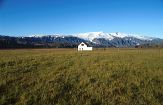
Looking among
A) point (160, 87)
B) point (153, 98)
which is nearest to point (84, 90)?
point (153, 98)

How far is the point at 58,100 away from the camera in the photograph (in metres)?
9.34

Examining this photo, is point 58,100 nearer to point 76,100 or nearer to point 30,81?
point 76,100

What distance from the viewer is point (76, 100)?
9492 millimetres

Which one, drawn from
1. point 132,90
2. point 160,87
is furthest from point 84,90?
point 160,87

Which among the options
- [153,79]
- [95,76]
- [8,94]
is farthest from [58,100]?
[153,79]

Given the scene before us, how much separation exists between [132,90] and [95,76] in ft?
10.9

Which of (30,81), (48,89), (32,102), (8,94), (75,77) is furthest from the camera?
(75,77)

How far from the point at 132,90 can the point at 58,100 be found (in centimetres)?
411

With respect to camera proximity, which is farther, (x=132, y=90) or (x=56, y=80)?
(x=56, y=80)

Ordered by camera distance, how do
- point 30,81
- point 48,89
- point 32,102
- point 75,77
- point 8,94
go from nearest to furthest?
point 32,102, point 8,94, point 48,89, point 30,81, point 75,77

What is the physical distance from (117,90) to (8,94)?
5270 millimetres

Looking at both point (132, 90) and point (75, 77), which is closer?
point (132, 90)

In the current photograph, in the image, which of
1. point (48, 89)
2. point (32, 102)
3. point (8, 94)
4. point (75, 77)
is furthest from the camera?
point (75, 77)

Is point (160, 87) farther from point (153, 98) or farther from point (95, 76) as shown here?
point (95, 76)
